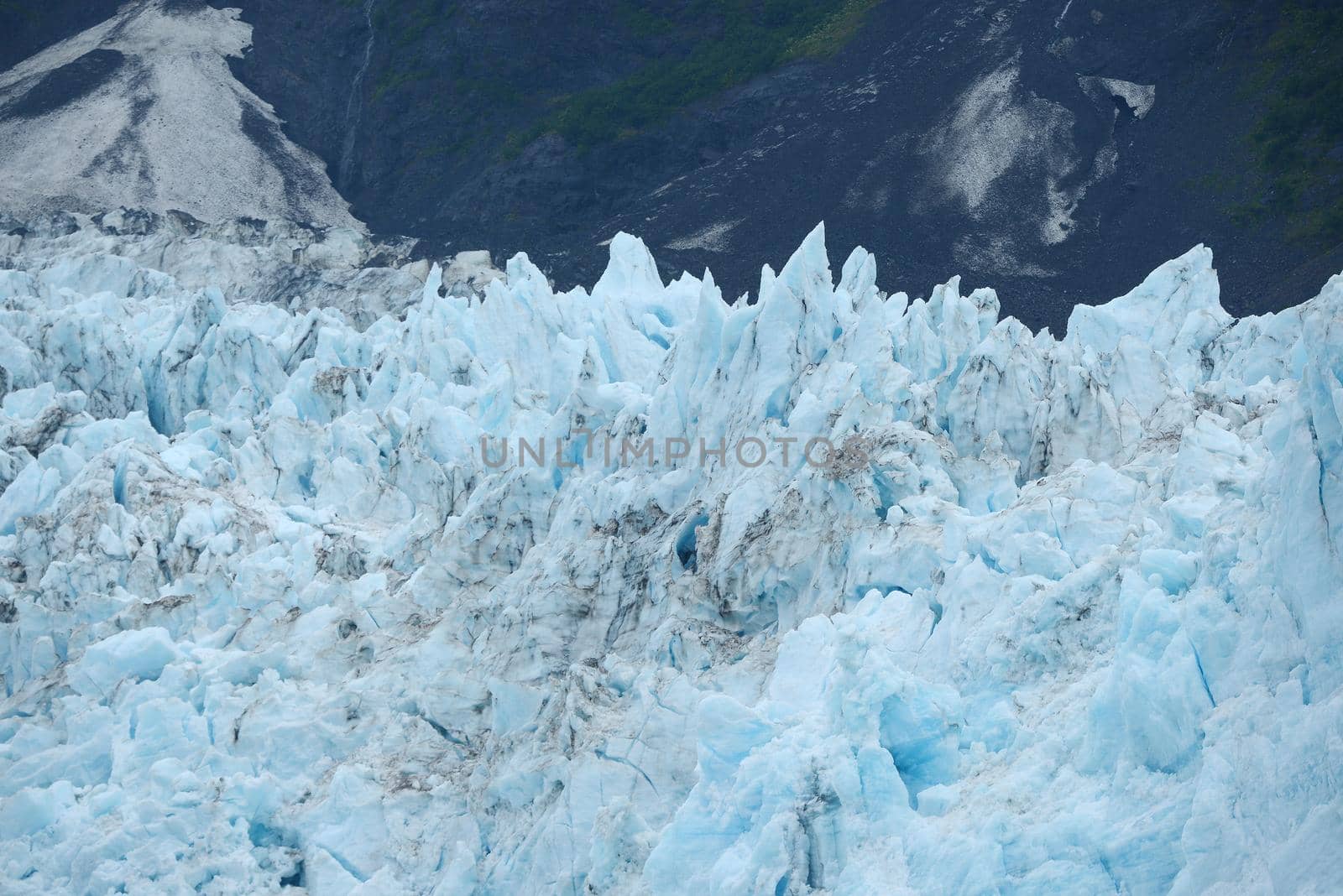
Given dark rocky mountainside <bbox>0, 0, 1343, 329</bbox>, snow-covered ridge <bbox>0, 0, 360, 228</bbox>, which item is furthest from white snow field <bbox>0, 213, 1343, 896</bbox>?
snow-covered ridge <bbox>0, 0, 360, 228</bbox>

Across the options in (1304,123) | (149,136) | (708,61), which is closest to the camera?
(1304,123)

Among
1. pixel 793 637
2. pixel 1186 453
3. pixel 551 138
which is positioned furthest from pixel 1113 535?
pixel 551 138

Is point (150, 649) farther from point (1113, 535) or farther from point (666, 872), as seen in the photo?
point (1113, 535)

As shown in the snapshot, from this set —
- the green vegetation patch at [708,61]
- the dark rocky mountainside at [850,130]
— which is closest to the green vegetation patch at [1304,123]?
the dark rocky mountainside at [850,130]

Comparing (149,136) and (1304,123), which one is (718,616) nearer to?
(1304,123)

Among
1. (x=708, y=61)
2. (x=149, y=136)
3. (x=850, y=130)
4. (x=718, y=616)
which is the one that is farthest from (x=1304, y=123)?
(x=149, y=136)

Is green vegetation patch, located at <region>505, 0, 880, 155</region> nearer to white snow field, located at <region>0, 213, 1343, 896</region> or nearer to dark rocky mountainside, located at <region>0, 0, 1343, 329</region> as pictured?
dark rocky mountainside, located at <region>0, 0, 1343, 329</region>
